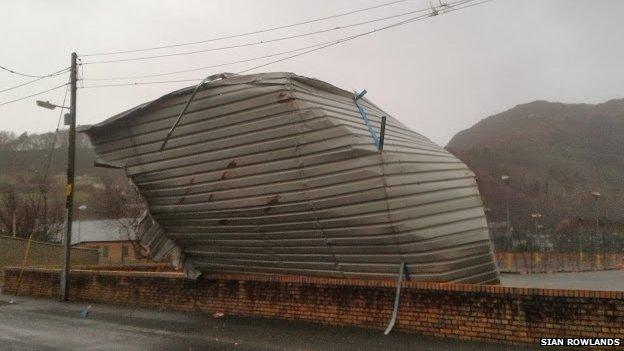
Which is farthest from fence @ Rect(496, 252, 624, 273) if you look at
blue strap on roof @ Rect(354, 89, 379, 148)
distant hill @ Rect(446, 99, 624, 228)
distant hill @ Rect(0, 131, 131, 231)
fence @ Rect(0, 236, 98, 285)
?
distant hill @ Rect(0, 131, 131, 231)

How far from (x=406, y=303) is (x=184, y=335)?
390 cm

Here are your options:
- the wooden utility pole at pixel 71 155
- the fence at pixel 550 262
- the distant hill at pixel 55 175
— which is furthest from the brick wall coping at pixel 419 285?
the distant hill at pixel 55 175

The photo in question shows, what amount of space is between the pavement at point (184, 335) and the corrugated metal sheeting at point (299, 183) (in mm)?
1337

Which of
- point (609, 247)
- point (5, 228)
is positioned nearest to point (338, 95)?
point (609, 247)

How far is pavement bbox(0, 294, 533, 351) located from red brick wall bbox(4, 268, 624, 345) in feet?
0.83

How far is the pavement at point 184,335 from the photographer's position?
866 cm

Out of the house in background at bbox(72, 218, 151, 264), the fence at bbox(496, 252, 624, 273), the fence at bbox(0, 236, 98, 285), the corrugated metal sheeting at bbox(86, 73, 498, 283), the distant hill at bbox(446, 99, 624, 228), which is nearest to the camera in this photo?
the corrugated metal sheeting at bbox(86, 73, 498, 283)

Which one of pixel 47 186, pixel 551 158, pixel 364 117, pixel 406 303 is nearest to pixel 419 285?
pixel 406 303

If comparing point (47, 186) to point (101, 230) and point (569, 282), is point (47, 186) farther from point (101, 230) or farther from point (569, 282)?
point (569, 282)

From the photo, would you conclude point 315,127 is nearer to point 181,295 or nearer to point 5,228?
point 181,295

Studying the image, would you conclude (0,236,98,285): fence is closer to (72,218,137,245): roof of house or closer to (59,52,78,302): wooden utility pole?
(59,52,78,302): wooden utility pole

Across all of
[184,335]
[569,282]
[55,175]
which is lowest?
[184,335]

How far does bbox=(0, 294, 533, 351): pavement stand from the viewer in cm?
866

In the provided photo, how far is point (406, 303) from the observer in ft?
31.5
